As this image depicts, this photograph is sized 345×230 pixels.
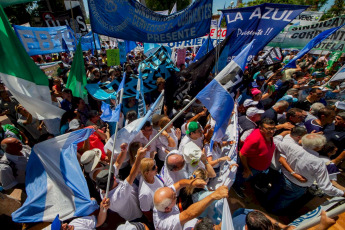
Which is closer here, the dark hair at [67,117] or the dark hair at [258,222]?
the dark hair at [258,222]

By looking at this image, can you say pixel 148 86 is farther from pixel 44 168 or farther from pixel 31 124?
pixel 44 168

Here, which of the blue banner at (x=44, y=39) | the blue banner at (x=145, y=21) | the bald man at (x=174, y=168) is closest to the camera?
the bald man at (x=174, y=168)

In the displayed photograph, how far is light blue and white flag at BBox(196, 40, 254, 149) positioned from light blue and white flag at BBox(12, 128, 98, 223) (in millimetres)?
1889

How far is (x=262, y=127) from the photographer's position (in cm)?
283

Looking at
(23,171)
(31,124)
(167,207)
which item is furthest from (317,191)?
(31,124)

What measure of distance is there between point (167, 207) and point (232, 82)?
5.98 ft

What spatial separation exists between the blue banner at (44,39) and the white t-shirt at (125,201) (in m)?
5.80

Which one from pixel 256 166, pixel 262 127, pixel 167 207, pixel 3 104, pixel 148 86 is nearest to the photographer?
pixel 167 207

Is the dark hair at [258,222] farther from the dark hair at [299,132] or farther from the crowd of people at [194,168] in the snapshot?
the dark hair at [299,132]

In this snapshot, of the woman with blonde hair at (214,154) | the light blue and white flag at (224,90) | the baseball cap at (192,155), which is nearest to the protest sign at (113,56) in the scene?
the woman with blonde hair at (214,154)

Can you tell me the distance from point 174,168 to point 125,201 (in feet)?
2.51

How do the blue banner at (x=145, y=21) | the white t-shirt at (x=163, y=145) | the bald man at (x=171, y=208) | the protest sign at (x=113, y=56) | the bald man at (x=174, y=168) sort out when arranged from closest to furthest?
1. the bald man at (x=171, y=208)
2. the bald man at (x=174, y=168)
3. the white t-shirt at (x=163, y=145)
4. the blue banner at (x=145, y=21)
5. the protest sign at (x=113, y=56)

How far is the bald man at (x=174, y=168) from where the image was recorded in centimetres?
229

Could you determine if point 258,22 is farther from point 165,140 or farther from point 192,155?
point 192,155
